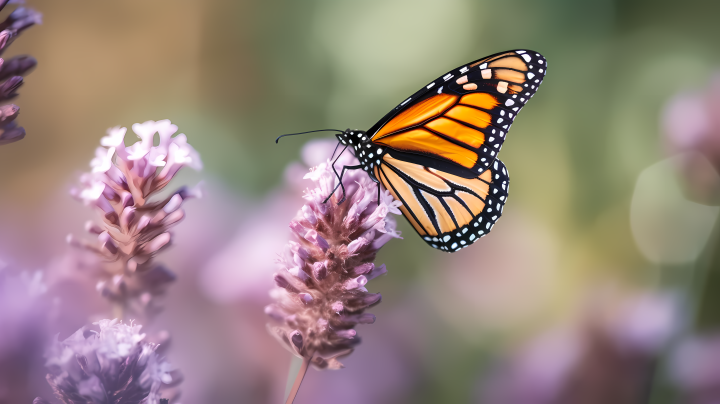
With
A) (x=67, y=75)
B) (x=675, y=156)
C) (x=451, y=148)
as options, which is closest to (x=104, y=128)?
(x=67, y=75)

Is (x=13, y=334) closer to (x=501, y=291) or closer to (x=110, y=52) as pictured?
(x=110, y=52)

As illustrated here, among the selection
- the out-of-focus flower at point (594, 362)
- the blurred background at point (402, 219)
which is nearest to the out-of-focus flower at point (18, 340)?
the blurred background at point (402, 219)

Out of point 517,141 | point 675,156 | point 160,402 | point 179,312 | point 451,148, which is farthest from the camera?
point 517,141

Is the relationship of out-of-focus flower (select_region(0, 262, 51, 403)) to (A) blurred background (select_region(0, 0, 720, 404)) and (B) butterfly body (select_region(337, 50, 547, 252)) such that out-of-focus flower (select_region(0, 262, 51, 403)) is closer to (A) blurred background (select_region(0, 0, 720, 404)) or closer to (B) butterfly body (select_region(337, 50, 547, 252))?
(A) blurred background (select_region(0, 0, 720, 404))

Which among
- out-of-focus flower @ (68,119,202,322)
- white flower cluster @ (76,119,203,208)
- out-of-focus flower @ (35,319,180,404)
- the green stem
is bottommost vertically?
the green stem

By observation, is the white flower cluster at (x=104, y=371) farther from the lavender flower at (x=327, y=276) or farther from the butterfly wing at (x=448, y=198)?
the butterfly wing at (x=448, y=198)

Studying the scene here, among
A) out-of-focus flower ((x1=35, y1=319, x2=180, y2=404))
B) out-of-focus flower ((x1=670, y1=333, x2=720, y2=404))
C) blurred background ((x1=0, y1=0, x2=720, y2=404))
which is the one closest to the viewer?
out-of-focus flower ((x1=35, y1=319, x2=180, y2=404))

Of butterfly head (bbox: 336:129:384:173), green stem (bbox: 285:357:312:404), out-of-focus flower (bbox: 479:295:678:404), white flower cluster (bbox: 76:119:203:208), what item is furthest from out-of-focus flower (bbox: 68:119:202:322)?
out-of-focus flower (bbox: 479:295:678:404)
